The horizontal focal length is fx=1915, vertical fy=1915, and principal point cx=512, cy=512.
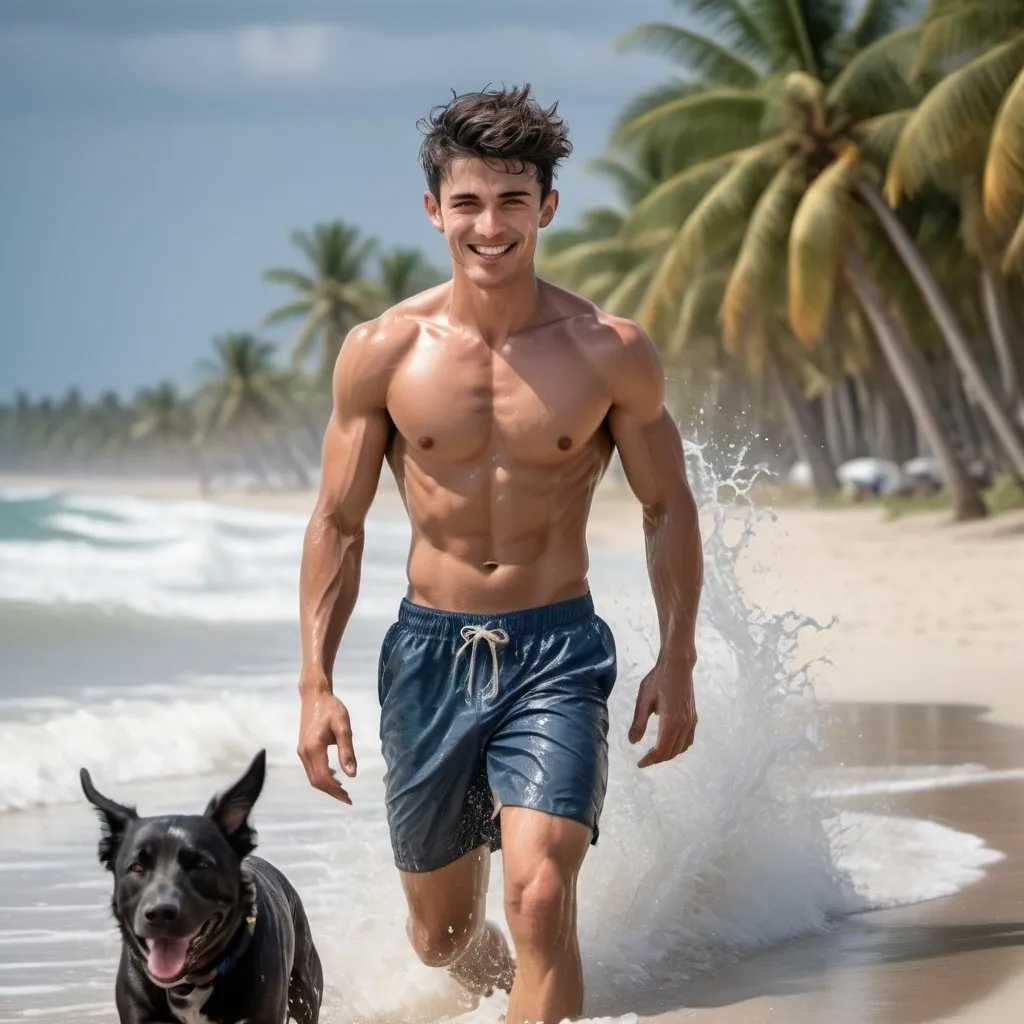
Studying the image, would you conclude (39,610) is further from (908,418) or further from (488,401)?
(908,418)

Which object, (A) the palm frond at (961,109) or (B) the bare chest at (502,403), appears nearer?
(B) the bare chest at (502,403)

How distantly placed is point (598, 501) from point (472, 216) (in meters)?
64.6

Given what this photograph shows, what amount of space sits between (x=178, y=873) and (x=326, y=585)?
1.03 metres

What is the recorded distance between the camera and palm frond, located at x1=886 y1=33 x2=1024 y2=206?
22344 mm

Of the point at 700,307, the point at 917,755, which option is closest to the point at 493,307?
the point at 917,755

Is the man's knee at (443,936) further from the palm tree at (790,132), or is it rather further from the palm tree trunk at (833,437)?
the palm tree trunk at (833,437)

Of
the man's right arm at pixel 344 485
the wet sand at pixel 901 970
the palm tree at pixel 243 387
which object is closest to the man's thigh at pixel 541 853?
the man's right arm at pixel 344 485

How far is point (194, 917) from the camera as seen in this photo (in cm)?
353

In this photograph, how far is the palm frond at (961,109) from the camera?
22344 mm

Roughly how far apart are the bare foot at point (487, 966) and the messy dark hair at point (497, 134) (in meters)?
1.85

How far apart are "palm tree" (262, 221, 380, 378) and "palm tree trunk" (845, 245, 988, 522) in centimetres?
4513

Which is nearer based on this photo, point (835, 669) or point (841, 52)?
point (835, 669)

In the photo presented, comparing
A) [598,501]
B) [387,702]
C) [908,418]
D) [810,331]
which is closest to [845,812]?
[387,702]

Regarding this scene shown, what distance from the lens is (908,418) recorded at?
58.5 m
